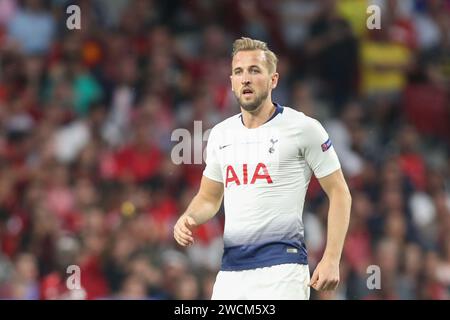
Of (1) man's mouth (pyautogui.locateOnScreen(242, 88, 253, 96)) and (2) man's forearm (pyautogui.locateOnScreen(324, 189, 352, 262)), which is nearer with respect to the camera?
(2) man's forearm (pyautogui.locateOnScreen(324, 189, 352, 262))

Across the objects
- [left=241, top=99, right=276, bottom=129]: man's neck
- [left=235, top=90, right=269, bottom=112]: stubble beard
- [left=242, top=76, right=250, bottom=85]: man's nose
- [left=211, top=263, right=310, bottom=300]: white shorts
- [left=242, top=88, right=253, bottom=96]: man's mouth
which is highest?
[left=242, top=76, right=250, bottom=85]: man's nose

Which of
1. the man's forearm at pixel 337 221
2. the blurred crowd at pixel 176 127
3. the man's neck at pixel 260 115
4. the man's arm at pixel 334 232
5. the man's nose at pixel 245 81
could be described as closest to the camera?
the man's arm at pixel 334 232

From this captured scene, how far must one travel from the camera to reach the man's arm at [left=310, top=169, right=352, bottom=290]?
6582 mm

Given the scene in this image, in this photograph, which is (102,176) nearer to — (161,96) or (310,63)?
(161,96)

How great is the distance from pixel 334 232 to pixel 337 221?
0.22ft

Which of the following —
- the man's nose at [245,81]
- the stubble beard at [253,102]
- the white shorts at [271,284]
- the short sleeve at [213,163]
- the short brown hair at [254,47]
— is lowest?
the white shorts at [271,284]

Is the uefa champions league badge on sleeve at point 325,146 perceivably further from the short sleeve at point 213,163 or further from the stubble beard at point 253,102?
the short sleeve at point 213,163

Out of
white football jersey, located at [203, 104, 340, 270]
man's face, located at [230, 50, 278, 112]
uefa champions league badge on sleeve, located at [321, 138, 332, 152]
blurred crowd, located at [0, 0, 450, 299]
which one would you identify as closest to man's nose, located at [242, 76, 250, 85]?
man's face, located at [230, 50, 278, 112]

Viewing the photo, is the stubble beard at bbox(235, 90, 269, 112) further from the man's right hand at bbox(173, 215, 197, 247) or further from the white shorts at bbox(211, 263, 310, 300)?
the white shorts at bbox(211, 263, 310, 300)

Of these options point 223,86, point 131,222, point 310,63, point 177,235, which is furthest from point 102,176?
point 177,235

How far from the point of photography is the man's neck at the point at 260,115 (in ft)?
23.4

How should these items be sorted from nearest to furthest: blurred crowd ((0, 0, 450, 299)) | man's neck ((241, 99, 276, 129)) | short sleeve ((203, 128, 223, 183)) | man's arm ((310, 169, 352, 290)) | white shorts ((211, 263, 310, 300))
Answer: man's arm ((310, 169, 352, 290)) < white shorts ((211, 263, 310, 300)) < man's neck ((241, 99, 276, 129)) < short sleeve ((203, 128, 223, 183)) < blurred crowd ((0, 0, 450, 299))

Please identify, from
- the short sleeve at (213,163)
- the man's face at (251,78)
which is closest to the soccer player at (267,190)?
the man's face at (251,78)

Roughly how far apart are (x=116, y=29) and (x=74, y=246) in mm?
3155
